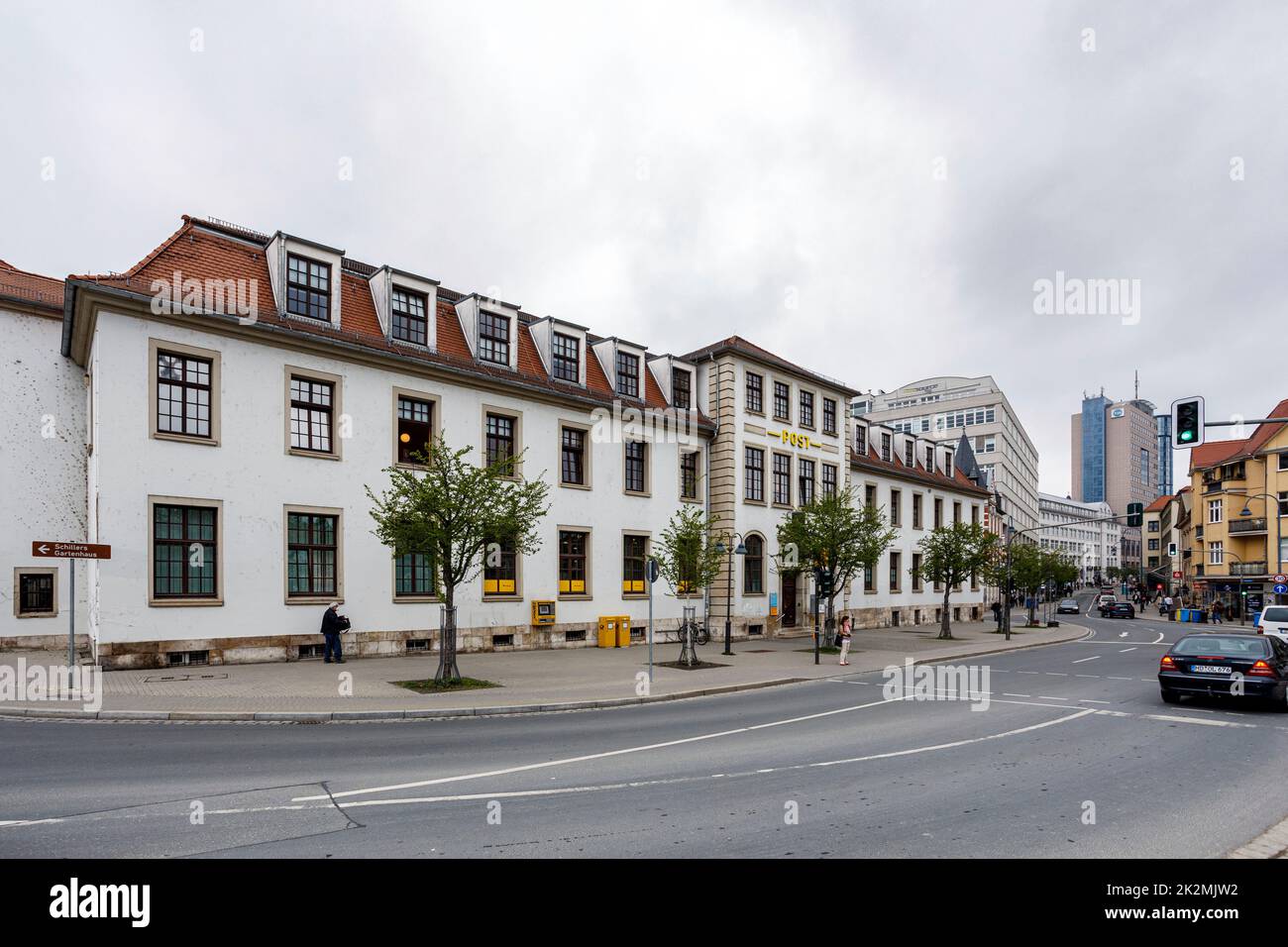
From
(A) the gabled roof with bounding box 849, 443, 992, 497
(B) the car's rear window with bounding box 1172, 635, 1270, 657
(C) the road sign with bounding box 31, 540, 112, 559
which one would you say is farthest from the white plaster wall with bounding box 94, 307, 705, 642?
(A) the gabled roof with bounding box 849, 443, 992, 497

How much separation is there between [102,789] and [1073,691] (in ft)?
57.3

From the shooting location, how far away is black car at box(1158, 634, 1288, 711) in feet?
43.7

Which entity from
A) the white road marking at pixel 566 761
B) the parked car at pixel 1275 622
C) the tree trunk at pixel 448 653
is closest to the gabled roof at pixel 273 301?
the tree trunk at pixel 448 653

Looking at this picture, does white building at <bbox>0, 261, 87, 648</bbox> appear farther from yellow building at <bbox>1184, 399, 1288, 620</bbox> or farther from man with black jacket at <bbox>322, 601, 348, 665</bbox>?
yellow building at <bbox>1184, 399, 1288, 620</bbox>

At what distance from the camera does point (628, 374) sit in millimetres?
29594

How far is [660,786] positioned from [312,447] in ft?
52.8

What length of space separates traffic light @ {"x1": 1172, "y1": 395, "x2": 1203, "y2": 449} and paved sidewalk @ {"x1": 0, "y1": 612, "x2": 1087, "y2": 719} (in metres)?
9.65

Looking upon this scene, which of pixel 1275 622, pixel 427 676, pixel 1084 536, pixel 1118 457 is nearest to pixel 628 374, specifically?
pixel 427 676

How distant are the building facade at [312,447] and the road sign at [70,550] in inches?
72.8

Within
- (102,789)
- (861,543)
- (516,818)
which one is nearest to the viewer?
(516,818)

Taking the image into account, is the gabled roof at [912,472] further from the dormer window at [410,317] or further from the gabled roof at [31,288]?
the gabled roof at [31,288]
